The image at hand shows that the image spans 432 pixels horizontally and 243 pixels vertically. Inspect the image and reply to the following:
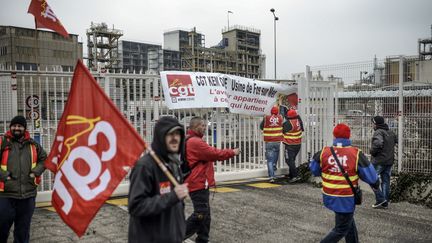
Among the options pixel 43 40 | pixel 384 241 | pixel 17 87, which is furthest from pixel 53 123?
pixel 43 40

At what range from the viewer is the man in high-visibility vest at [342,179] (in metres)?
5.05

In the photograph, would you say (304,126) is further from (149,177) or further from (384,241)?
(149,177)

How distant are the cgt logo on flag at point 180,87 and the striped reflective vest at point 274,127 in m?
2.08

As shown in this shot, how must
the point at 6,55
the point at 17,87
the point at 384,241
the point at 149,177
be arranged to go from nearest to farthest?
the point at 149,177
the point at 384,241
the point at 17,87
the point at 6,55

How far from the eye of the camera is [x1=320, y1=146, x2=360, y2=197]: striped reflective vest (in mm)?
5109

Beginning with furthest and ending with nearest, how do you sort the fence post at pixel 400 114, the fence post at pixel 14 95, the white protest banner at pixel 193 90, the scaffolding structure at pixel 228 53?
the scaffolding structure at pixel 228 53 < the fence post at pixel 400 114 < the white protest banner at pixel 193 90 < the fence post at pixel 14 95

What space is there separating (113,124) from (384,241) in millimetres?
4722

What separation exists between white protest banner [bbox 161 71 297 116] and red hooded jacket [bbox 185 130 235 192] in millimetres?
3693

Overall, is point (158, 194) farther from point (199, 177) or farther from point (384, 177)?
point (384, 177)

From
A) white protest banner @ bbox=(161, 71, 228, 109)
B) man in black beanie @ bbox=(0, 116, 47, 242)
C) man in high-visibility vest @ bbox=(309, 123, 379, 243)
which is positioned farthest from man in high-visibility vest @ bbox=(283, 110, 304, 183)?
man in black beanie @ bbox=(0, 116, 47, 242)

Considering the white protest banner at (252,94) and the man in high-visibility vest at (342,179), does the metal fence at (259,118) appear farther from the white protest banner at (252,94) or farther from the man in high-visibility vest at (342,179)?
the man in high-visibility vest at (342,179)

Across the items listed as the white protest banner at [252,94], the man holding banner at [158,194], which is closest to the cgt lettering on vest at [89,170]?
the man holding banner at [158,194]

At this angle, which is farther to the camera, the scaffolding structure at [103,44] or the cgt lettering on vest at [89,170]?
the scaffolding structure at [103,44]

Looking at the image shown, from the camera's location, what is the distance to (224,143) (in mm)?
10445
